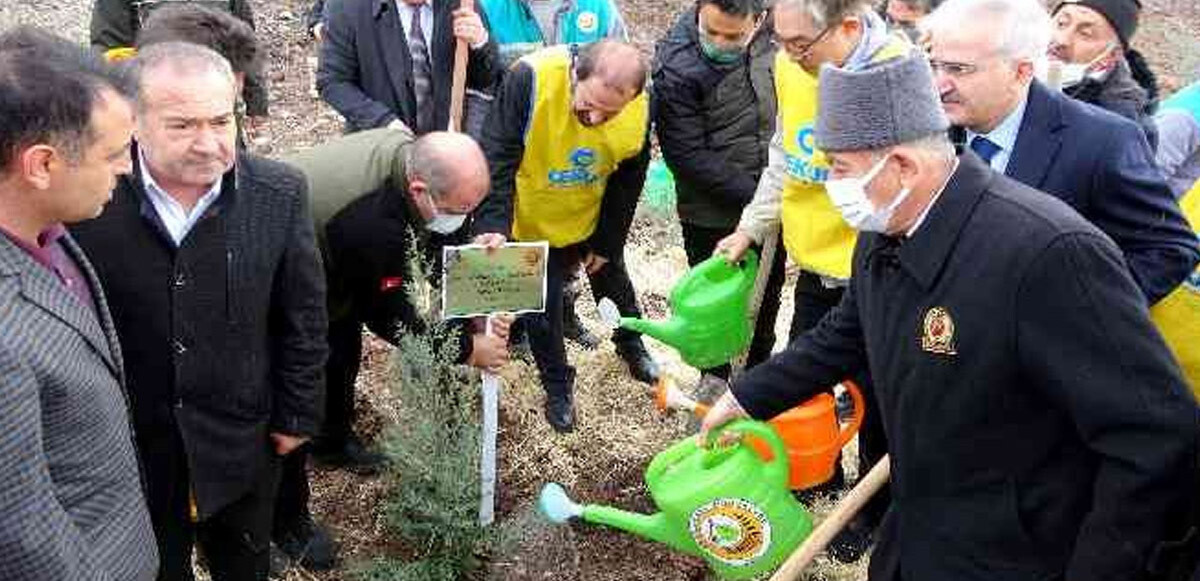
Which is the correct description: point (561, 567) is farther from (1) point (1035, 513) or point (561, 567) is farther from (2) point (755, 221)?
(1) point (1035, 513)

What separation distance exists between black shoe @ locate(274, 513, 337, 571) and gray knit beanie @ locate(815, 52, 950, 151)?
89.2 inches

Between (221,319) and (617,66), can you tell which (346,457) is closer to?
(221,319)

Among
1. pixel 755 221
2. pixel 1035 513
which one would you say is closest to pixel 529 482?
pixel 755 221

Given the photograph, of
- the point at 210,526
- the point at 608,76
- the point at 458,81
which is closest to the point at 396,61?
the point at 458,81

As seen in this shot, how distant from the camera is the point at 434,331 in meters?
3.25

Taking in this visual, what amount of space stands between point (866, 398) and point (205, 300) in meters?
2.11

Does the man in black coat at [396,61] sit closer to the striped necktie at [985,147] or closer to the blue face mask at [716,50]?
the blue face mask at [716,50]

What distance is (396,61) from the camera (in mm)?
4262

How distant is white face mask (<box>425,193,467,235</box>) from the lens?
10.3 ft

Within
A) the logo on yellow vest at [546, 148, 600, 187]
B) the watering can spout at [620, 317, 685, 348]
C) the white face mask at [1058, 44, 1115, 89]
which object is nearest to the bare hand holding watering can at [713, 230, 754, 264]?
the watering can spout at [620, 317, 685, 348]

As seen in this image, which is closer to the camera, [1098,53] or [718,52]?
[1098,53]

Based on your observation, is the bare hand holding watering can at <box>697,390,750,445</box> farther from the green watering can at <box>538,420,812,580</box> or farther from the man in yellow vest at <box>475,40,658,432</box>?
the man in yellow vest at <box>475,40,658,432</box>

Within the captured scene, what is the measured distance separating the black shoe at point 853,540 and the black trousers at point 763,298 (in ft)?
2.76

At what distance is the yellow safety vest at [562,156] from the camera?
376cm
